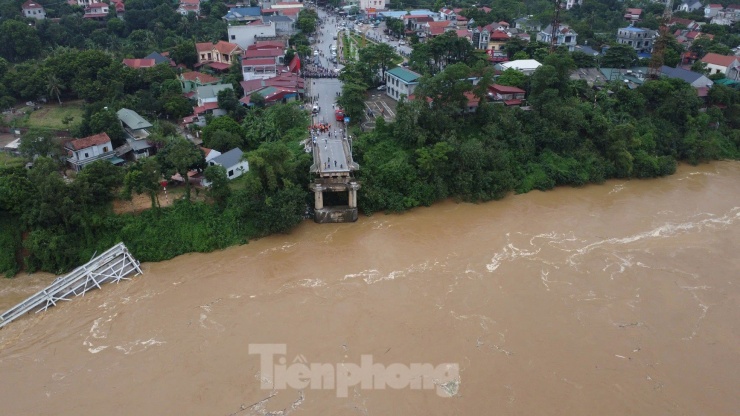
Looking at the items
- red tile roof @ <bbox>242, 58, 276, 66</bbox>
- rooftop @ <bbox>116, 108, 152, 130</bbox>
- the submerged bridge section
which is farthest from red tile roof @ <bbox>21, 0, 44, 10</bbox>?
the submerged bridge section

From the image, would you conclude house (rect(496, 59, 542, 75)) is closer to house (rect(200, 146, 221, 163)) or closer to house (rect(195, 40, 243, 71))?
house (rect(195, 40, 243, 71))

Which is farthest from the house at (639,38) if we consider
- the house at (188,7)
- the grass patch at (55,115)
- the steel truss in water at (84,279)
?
the steel truss in water at (84,279)

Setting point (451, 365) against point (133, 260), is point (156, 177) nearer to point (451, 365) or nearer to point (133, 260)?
point (133, 260)

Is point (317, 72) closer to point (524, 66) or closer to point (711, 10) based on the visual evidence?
point (524, 66)

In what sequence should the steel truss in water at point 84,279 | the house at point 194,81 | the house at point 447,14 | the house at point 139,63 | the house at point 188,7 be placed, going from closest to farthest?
the steel truss in water at point 84,279 < the house at point 194,81 < the house at point 139,63 < the house at point 188,7 < the house at point 447,14

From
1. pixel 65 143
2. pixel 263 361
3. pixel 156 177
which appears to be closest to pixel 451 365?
pixel 263 361

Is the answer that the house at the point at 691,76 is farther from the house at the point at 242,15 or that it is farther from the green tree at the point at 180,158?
the house at the point at 242,15
